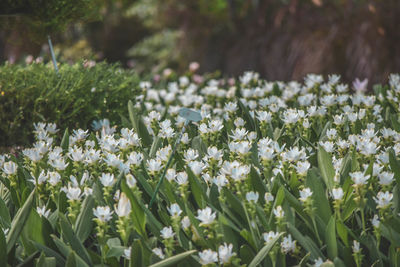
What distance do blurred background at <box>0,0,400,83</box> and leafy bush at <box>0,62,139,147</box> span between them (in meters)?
0.34

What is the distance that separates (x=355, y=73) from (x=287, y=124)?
3069 millimetres

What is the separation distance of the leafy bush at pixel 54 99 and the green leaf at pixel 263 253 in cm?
192

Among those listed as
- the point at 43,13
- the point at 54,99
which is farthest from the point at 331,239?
the point at 43,13

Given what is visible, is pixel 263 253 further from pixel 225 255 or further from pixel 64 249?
pixel 64 249

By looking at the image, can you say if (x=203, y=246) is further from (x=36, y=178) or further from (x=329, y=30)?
(x=329, y=30)

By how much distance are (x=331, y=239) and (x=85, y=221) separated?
77 centimetres

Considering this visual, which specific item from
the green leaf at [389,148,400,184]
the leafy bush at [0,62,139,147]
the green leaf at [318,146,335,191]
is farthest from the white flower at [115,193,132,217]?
the leafy bush at [0,62,139,147]

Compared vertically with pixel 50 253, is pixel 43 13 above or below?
above

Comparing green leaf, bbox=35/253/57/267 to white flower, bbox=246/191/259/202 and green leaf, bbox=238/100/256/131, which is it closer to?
white flower, bbox=246/191/259/202

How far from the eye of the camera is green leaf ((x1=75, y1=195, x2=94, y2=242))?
4.95 ft

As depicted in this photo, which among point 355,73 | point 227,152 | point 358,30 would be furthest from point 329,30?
point 227,152

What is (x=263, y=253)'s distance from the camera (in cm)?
132

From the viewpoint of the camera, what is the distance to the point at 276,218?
1.48 metres

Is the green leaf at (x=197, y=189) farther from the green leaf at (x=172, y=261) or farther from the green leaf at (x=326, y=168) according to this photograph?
the green leaf at (x=326, y=168)
